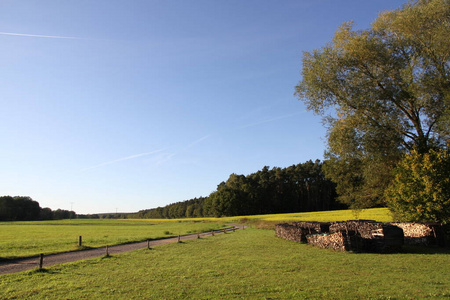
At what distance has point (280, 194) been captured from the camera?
122125 millimetres

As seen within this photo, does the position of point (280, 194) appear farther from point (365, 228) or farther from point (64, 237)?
point (365, 228)

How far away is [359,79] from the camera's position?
2466 centimetres

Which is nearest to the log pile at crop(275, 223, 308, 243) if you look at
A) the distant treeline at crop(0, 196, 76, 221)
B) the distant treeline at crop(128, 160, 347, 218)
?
the distant treeline at crop(128, 160, 347, 218)

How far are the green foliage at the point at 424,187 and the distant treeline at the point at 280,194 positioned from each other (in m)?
93.4

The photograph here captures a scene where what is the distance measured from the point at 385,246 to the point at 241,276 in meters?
13.5

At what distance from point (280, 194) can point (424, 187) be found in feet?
334

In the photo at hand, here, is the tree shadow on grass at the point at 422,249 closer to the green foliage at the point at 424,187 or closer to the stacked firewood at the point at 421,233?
the stacked firewood at the point at 421,233

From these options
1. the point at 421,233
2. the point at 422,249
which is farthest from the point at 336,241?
the point at 421,233

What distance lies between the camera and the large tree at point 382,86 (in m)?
22.2

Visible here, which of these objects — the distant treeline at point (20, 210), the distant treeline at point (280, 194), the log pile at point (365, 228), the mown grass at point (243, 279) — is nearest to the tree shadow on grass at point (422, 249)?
the log pile at point (365, 228)

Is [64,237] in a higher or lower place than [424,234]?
higher

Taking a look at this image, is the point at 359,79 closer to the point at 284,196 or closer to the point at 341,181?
the point at 341,181

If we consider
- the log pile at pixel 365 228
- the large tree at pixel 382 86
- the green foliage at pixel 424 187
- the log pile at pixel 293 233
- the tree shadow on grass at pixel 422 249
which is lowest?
the tree shadow on grass at pixel 422 249

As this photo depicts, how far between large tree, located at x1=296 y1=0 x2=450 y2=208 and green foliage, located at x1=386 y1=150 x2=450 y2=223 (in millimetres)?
1770
